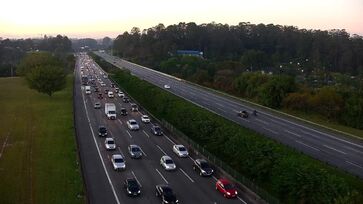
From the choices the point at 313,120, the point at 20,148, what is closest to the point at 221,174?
the point at 20,148

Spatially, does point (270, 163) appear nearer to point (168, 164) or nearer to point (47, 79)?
point (168, 164)

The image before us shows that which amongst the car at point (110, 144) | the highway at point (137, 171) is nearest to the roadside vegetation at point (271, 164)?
the highway at point (137, 171)

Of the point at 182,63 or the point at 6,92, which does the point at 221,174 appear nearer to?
the point at 6,92

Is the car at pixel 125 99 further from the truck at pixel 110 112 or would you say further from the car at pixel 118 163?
the car at pixel 118 163

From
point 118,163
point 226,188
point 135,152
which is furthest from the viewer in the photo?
point 135,152

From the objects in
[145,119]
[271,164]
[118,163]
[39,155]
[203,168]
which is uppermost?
[271,164]

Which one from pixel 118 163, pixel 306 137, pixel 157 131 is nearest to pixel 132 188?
pixel 118 163
